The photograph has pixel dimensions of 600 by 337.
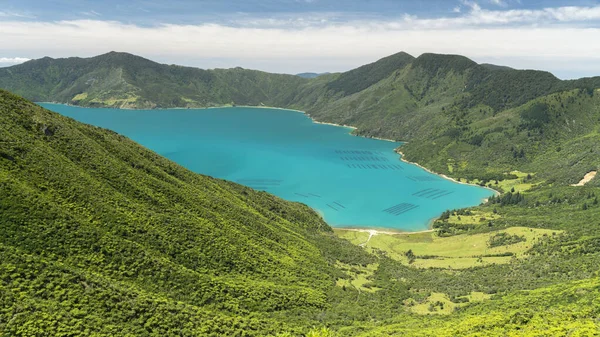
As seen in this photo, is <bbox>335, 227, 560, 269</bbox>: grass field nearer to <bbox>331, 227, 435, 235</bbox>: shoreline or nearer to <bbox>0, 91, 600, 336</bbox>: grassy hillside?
<bbox>331, 227, 435, 235</bbox>: shoreline

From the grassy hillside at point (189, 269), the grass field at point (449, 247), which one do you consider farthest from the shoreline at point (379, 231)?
the grassy hillside at point (189, 269)

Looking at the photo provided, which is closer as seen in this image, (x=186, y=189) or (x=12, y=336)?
(x=12, y=336)

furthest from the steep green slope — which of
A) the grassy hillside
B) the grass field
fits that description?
the grass field

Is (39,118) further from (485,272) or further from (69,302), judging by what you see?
(485,272)

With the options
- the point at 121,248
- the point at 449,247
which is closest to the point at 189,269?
the point at 121,248

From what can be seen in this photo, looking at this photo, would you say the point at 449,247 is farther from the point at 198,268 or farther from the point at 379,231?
the point at 198,268

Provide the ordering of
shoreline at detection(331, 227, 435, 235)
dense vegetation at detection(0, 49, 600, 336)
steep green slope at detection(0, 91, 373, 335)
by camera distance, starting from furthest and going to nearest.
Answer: shoreline at detection(331, 227, 435, 235) → dense vegetation at detection(0, 49, 600, 336) → steep green slope at detection(0, 91, 373, 335)

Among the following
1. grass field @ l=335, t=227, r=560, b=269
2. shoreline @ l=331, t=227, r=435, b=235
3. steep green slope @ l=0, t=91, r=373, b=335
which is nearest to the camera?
steep green slope @ l=0, t=91, r=373, b=335

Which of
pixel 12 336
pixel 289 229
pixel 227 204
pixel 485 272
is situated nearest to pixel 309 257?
pixel 289 229

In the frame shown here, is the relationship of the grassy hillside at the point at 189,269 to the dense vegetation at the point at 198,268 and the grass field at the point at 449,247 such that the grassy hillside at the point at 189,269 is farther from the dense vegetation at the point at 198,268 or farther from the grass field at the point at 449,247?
the grass field at the point at 449,247
